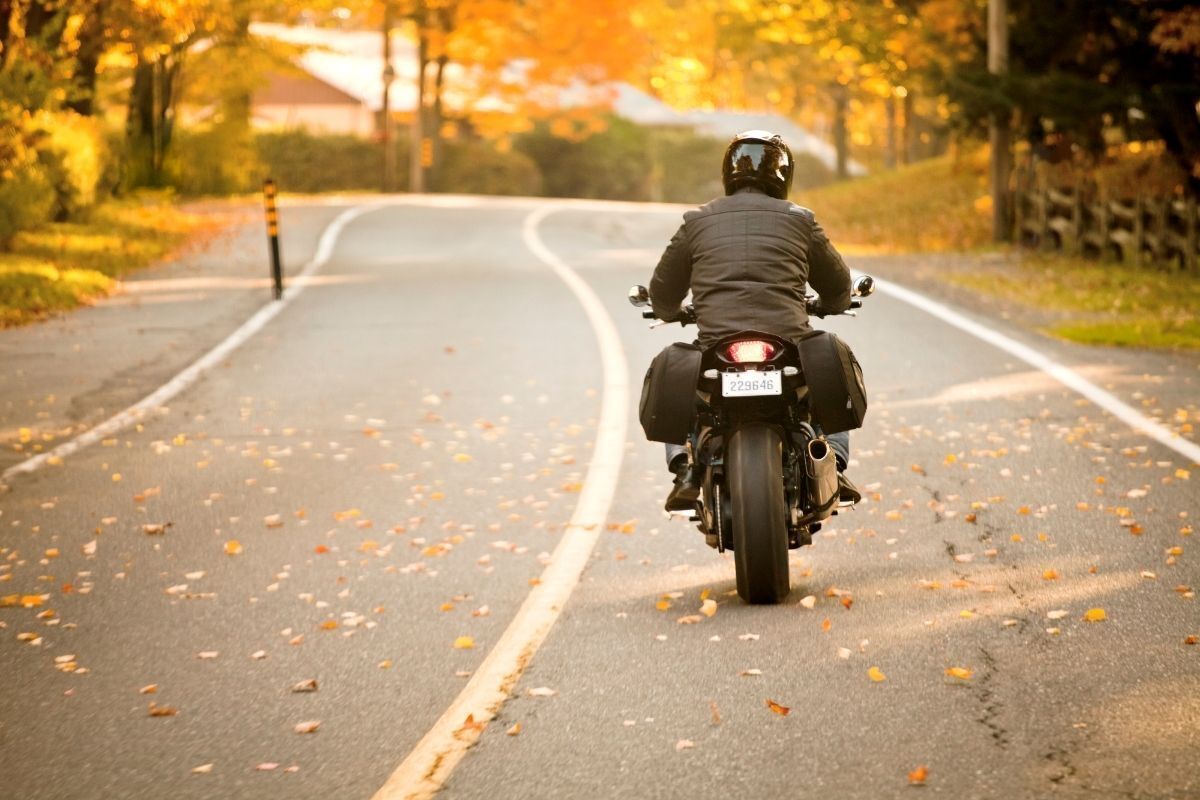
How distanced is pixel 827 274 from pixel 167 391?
7934mm

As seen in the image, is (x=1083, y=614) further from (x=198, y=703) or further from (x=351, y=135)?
(x=351, y=135)

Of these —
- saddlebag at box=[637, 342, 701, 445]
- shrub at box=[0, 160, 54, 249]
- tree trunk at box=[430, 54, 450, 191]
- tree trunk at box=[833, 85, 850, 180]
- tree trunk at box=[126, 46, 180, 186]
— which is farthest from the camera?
tree trunk at box=[833, 85, 850, 180]

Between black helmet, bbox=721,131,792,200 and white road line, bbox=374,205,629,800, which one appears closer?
white road line, bbox=374,205,629,800

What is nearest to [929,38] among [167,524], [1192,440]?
[1192,440]

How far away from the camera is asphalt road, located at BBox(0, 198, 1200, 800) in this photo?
534cm

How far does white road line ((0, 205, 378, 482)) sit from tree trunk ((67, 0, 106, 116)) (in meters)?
8.23

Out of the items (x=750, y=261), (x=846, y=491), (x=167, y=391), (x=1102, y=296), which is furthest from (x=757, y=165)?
(x=1102, y=296)

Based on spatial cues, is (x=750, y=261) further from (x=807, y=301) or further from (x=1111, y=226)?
(x=1111, y=226)

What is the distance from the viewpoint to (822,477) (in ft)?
24.0

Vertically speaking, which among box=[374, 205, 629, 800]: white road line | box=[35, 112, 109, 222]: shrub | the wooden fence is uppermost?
box=[35, 112, 109, 222]: shrub

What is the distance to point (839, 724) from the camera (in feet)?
18.3

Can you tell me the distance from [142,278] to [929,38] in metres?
17.5

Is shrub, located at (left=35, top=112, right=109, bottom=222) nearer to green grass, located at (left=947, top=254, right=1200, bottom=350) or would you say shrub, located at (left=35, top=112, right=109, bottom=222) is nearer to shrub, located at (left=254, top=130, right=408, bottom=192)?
green grass, located at (left=947, top=254, right=1200, bottom=350)

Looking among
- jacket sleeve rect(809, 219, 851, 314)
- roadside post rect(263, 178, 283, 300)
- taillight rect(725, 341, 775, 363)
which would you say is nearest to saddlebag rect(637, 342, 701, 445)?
taillight rect(725, 341, 775, 363)
